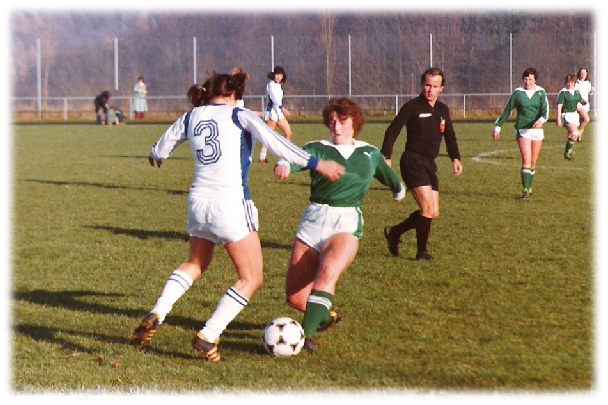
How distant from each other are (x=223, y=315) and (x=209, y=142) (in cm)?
110

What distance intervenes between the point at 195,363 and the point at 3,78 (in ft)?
23.0

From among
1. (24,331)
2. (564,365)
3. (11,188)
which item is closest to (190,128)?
(24,331)

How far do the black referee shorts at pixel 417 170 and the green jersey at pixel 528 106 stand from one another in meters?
5.67

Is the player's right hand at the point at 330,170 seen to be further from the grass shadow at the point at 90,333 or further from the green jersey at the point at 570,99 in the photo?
the green jersey at the point at 570,99

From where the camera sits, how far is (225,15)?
187 ft

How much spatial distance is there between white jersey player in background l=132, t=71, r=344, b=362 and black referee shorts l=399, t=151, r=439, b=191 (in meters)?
3.85

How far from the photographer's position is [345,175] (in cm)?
646

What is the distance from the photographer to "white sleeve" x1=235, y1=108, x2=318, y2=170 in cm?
609

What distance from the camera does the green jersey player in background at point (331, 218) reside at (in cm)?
631

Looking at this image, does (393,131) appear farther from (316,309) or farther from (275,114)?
(275,114)

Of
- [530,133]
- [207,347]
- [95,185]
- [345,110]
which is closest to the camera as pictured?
[207,347]

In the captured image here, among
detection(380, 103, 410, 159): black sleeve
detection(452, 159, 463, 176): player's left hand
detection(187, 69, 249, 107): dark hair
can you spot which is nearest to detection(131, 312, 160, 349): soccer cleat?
detection(187, 69, 249, 107): dark hair

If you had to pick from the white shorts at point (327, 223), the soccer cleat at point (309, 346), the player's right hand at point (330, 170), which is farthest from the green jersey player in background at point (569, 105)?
the player's right hand at point (330, 170)

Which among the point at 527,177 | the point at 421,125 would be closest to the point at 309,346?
the point at 421,125
